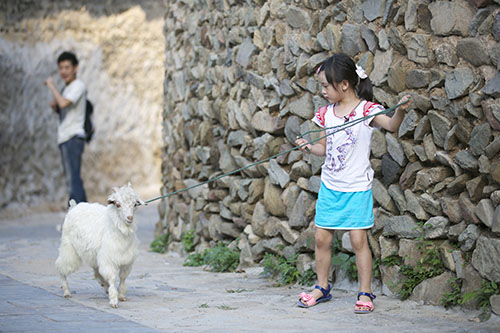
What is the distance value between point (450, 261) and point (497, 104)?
986 mm

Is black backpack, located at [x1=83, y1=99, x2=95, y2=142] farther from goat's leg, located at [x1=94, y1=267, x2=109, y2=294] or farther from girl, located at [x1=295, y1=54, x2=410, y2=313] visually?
girl, located at [x1=295, y1=54, x2=410, y2=313]

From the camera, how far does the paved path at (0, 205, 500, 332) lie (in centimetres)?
411

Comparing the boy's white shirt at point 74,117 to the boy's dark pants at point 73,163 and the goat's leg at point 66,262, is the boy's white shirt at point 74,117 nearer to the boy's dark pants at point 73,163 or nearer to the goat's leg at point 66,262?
the boy's dark pants at point 73,163

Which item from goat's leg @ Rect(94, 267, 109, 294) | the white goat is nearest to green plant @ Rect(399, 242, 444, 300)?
the white goat

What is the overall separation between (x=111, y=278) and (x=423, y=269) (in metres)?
2.06

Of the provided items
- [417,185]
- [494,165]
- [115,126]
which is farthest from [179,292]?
[115,126]

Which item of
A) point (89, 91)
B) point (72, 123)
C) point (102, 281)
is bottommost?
point (102, 281)

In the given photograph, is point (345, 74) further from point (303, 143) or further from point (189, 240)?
point (189, 240)

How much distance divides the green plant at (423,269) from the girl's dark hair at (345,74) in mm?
1047

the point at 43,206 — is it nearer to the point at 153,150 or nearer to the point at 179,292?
the point at 153,150

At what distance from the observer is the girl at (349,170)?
463 centimetres

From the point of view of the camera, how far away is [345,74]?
4668 millimetres

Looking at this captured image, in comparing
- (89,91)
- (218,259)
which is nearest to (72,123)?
(218,259)

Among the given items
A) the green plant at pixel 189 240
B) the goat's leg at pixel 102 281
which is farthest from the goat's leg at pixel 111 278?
the green plant at pixel 189 240
